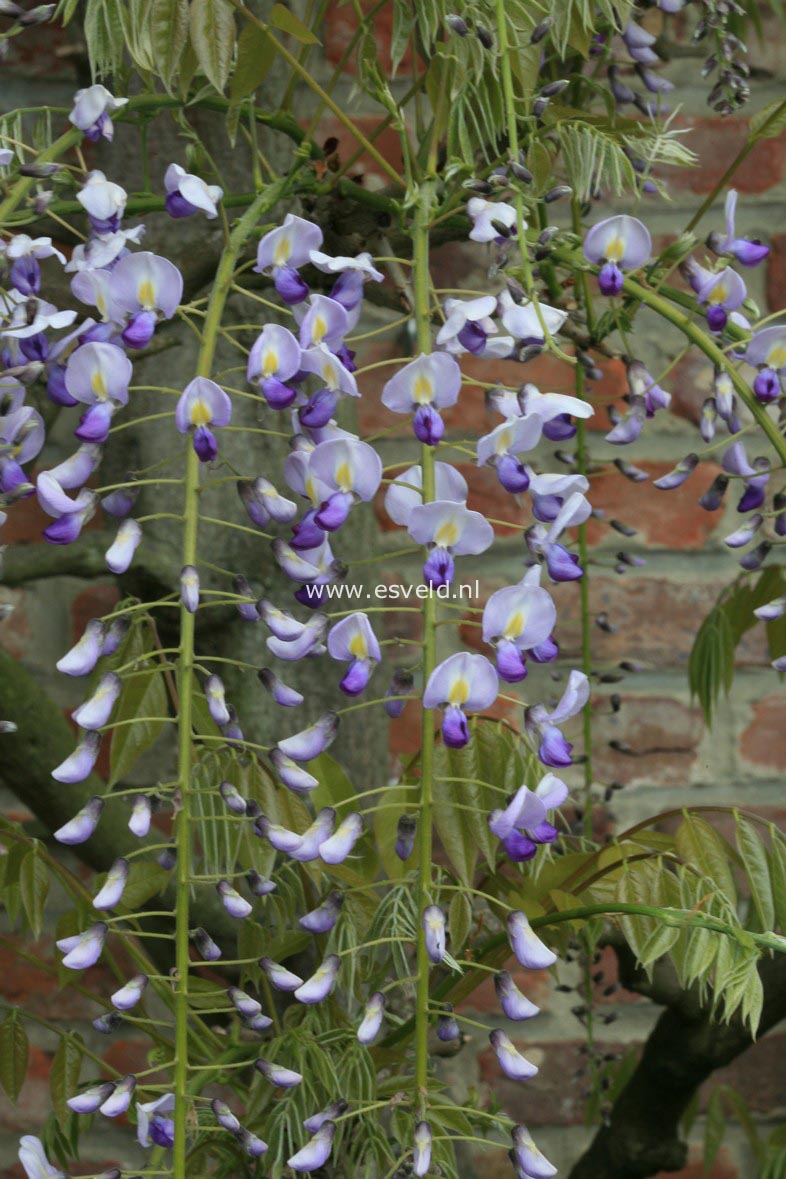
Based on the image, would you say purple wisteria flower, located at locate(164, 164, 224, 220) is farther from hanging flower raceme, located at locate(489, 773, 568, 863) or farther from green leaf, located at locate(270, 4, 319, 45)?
hanging flower raceme, located at locate(489, 773, 568, 863)

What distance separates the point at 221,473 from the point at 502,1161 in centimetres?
62

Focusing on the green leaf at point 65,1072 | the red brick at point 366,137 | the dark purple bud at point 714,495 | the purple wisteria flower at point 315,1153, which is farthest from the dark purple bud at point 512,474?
the red brick at point 366,137

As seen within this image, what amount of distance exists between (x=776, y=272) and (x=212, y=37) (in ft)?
2.16

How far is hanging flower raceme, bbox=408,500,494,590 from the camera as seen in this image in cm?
47

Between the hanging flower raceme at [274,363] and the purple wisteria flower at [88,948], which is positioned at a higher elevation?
the hanging flower raceme at [274,363]

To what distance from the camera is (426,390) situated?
500 millimetres

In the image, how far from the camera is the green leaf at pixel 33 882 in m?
0.62

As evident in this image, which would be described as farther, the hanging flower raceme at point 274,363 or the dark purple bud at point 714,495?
the dark purple bud at point 714,495

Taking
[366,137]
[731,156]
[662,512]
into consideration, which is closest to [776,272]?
[731,156]

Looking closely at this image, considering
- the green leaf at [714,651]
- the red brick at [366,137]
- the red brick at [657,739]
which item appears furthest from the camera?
the red brick at [657,739]

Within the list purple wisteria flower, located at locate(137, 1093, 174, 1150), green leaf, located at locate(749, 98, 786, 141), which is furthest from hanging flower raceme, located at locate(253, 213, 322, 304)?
purple wisteria flower, located at locate(137, 1093, 174, 1150)

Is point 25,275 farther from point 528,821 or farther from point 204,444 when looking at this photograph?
point 528,821

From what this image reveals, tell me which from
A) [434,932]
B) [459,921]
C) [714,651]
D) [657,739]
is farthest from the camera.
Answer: [657,739]

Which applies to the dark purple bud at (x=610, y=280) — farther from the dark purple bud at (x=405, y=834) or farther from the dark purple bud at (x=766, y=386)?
the dark purple bud at (x=405, y=834)
